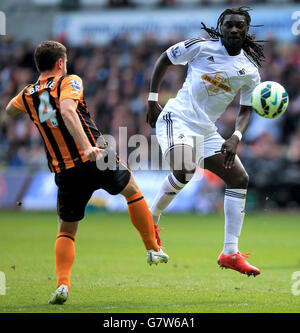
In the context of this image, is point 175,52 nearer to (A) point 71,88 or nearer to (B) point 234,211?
(A) point 71,88

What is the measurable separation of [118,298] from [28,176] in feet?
41.5

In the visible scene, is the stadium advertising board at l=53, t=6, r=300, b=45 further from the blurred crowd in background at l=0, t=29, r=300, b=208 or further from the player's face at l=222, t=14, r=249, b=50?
the player's face at l=222, t=14, r=249, b=50

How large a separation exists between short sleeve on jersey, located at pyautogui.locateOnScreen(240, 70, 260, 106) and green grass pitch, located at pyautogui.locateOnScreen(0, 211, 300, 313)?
1949 mm

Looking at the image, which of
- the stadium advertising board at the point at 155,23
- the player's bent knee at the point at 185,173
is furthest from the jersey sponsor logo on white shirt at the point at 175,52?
the stadium advertising board at the point at 155,23

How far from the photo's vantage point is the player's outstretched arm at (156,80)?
23.4 ft

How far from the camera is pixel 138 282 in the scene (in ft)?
24.1

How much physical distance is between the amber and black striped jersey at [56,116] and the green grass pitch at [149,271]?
4.28 ft

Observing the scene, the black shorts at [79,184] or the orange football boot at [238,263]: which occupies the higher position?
the black shorts at [79,184]

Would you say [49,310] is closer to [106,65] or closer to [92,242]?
[92,242]

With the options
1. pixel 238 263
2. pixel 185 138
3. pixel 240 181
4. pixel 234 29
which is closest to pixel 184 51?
pixel 234 29

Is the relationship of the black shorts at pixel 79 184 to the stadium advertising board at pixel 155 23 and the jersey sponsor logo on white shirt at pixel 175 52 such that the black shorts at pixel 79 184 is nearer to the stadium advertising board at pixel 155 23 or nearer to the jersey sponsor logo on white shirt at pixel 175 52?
the jersey sponsor logo on white shirt at pixel 175 52

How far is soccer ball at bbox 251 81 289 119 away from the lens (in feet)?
21.7

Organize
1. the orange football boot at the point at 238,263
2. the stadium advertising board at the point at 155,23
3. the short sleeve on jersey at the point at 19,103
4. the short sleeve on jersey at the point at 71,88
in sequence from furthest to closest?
the stadium advertising board at the point at 155,23 → the orange football boot at the point at 238,263 → the short sleeve on jersey at the point at 19,103 → the short sleeve on jersey at the point at 71,88
